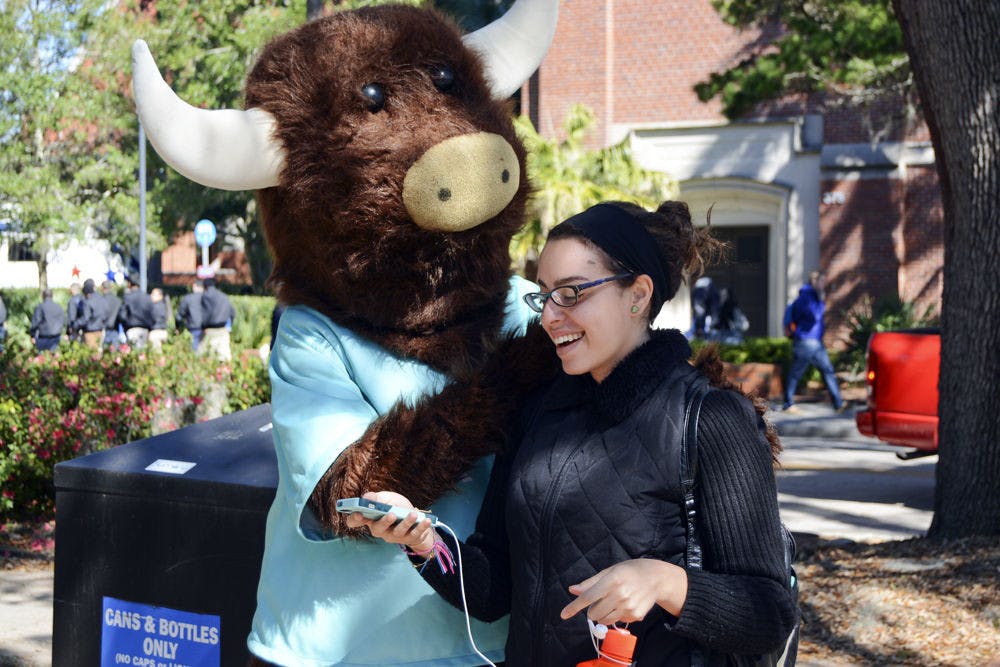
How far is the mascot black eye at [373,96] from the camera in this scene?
2.45 m

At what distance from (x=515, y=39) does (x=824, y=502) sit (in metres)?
6.93

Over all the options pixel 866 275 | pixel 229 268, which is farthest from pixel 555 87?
pixel 229 268

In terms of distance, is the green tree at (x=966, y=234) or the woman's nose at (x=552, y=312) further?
the green tree at (x=966, y=234)

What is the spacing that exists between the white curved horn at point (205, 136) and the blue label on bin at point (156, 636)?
59.3 inches

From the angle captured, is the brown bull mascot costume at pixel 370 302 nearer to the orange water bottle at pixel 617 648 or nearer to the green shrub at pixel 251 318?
the orange water bottle at pixel 617 648

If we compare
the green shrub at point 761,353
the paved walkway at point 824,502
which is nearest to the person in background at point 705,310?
the green shrub at point 761,353

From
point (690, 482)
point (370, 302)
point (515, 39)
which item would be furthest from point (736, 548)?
point (515, 39)

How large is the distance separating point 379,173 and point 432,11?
0.57 meters

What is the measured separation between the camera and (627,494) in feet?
6.44

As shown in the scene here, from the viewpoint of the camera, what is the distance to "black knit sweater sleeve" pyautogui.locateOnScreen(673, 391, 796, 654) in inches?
73.3

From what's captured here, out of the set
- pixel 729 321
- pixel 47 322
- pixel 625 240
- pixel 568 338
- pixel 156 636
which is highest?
pixel 625 240

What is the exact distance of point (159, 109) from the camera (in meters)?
2.29

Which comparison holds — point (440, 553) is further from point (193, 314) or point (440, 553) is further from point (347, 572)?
point (193, 314)

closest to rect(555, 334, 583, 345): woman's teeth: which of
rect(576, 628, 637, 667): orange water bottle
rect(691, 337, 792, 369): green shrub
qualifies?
rect(576, 628, 637, 667): orange water bottle
